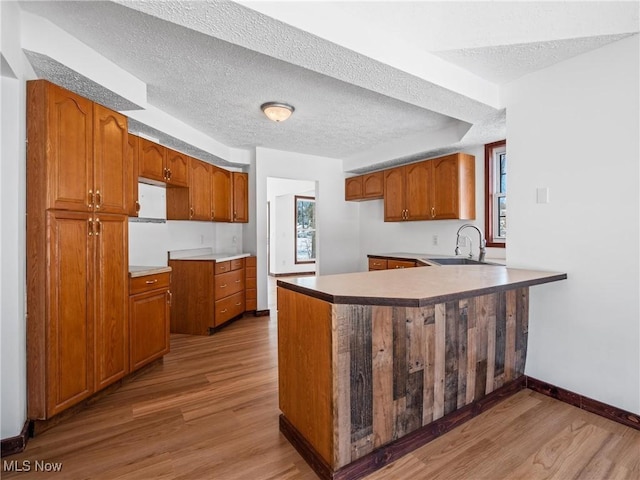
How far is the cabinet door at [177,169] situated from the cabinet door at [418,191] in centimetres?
282

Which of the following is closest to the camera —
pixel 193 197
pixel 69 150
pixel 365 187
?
pixel 69 150

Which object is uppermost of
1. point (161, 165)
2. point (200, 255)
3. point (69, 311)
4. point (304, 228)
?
point (161, 165)

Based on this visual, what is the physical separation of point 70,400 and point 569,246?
133 inches

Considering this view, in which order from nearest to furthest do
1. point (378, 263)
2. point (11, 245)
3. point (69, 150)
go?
point (11, 245) → point (69, 150) → point (378, 263)

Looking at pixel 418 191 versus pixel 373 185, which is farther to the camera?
pixel 373 185

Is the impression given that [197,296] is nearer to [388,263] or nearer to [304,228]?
[388,263]

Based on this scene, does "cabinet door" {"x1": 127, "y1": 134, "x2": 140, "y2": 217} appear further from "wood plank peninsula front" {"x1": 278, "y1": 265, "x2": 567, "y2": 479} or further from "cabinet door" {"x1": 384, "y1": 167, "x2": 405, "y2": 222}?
"cabinet door" {"x1": 384, "y1": 167, "x2": 405, "y2": 222}

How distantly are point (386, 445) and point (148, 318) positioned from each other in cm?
213

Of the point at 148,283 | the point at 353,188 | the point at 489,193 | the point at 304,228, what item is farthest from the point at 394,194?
the point at 304,228

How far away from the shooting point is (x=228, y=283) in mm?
4324

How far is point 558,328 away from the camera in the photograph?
237 cm

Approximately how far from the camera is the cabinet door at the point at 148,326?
2658 mm

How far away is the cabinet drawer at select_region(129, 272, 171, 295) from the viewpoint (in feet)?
8.74

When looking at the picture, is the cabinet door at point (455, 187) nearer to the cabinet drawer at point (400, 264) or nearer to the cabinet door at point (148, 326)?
the cabinet drawer at point (400, 264)
